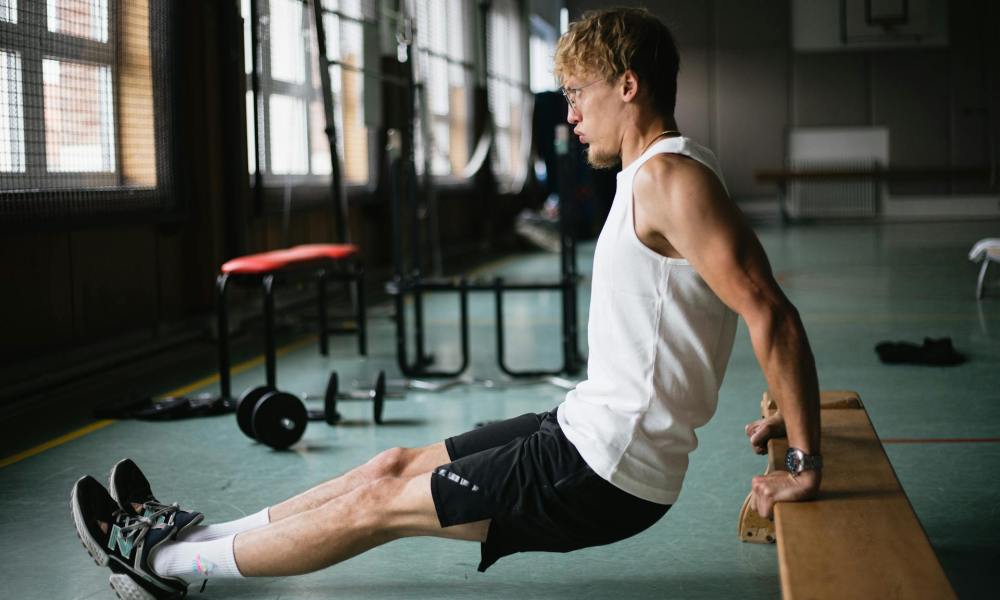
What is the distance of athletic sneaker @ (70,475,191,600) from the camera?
2209mm

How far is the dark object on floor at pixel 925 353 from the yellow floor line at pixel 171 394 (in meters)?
3.06

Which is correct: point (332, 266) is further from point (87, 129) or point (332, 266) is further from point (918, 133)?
point (918, 133)

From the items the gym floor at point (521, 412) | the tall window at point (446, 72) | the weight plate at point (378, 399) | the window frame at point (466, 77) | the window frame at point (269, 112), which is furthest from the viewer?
the window frame at point (466, 77)

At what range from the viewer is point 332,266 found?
5.00 meters

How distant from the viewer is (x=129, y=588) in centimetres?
223

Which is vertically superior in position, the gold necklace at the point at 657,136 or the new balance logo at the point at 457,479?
the gold necklace at the point at 657,136

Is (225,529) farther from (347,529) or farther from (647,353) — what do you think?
(647,353)

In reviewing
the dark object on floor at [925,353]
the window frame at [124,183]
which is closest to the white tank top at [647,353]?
the window frame at [124,183]

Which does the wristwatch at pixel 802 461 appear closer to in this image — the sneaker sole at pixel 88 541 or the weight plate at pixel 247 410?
the sneaker sole at pixel 88 541

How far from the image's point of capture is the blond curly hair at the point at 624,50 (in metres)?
1.81

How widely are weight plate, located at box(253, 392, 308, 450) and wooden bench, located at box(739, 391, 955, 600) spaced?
1941mm

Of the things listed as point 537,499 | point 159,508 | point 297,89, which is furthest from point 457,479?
point 297,89

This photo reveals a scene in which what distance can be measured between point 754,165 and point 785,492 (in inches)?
650

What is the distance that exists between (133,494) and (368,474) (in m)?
0.62
